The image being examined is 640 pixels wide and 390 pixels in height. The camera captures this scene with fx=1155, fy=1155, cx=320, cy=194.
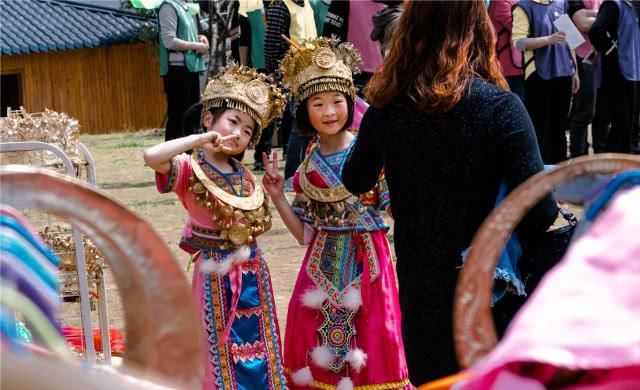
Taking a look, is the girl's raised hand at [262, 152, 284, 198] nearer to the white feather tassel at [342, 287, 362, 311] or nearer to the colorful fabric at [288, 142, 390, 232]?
the colorful fabric at [288, 142, 390, 232]

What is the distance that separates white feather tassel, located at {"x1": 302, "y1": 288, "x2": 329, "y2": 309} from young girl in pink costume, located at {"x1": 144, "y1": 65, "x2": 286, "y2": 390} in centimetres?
14

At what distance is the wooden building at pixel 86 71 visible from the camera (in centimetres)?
2261

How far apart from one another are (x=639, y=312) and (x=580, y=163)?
0.47 metres

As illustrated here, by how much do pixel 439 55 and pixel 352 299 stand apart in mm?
1430

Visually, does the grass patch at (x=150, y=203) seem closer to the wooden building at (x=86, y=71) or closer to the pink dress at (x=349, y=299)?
the pink dress at (x=349, y=299)

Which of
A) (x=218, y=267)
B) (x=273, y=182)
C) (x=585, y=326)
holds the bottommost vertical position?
(x=218, y=267)

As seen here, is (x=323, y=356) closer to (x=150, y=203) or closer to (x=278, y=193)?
(x=278, y=193)

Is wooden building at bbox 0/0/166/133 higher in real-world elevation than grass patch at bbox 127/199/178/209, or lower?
lower

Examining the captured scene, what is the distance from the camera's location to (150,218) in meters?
8.15

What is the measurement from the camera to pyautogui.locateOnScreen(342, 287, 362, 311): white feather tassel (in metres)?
4.38

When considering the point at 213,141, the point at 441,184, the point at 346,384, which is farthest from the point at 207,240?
the point at 441,184

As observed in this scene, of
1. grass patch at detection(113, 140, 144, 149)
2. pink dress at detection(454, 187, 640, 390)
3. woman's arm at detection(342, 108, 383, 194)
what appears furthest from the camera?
grass patch at detection(113, 140, 144, 149)

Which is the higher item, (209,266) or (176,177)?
(176,177)

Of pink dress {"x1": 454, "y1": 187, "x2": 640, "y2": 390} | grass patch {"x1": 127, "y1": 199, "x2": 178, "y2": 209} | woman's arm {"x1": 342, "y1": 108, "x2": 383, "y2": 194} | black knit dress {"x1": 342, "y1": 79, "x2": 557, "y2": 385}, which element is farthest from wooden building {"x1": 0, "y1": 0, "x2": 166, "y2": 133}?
pink dress {"x1": 454, "y1": 187, "x2": 640, "y2": 390}
